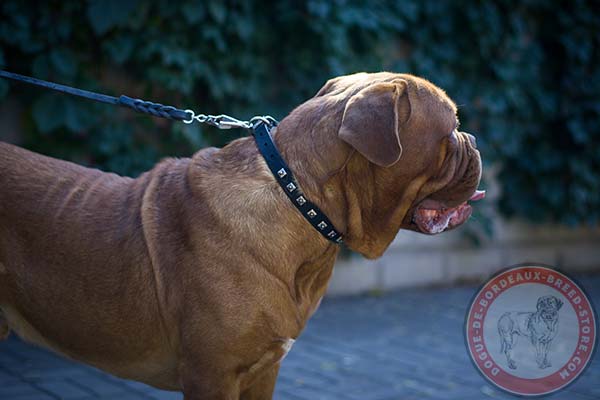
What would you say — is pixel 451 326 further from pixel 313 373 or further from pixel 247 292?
pixel 247 292

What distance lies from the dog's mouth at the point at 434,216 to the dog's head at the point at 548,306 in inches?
33.7

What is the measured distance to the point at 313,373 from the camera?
440 cm

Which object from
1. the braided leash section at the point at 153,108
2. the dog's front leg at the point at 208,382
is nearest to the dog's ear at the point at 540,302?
the dog's front leg at the point at 208,382

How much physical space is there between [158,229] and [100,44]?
3.45 meters

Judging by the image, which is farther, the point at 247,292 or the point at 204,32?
the point at 204,32

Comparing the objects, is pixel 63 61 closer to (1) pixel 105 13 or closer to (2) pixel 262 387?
(1) pixel 105 13

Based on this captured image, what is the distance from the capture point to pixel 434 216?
271 cm

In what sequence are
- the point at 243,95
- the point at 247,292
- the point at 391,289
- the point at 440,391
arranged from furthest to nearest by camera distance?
the point at 391,289
the point at 243,95
the point at 440,391
the point at 247,292

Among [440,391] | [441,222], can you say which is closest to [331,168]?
[441,222]

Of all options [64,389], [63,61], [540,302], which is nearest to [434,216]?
[540,302]

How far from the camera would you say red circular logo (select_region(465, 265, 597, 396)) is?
10.5 ft

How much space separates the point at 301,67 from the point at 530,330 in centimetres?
358

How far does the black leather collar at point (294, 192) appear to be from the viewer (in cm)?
249

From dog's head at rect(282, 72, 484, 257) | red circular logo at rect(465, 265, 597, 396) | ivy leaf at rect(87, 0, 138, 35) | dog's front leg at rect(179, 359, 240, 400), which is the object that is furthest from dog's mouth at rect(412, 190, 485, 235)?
ivy leaf at rect(87, 0, 138, 35)
